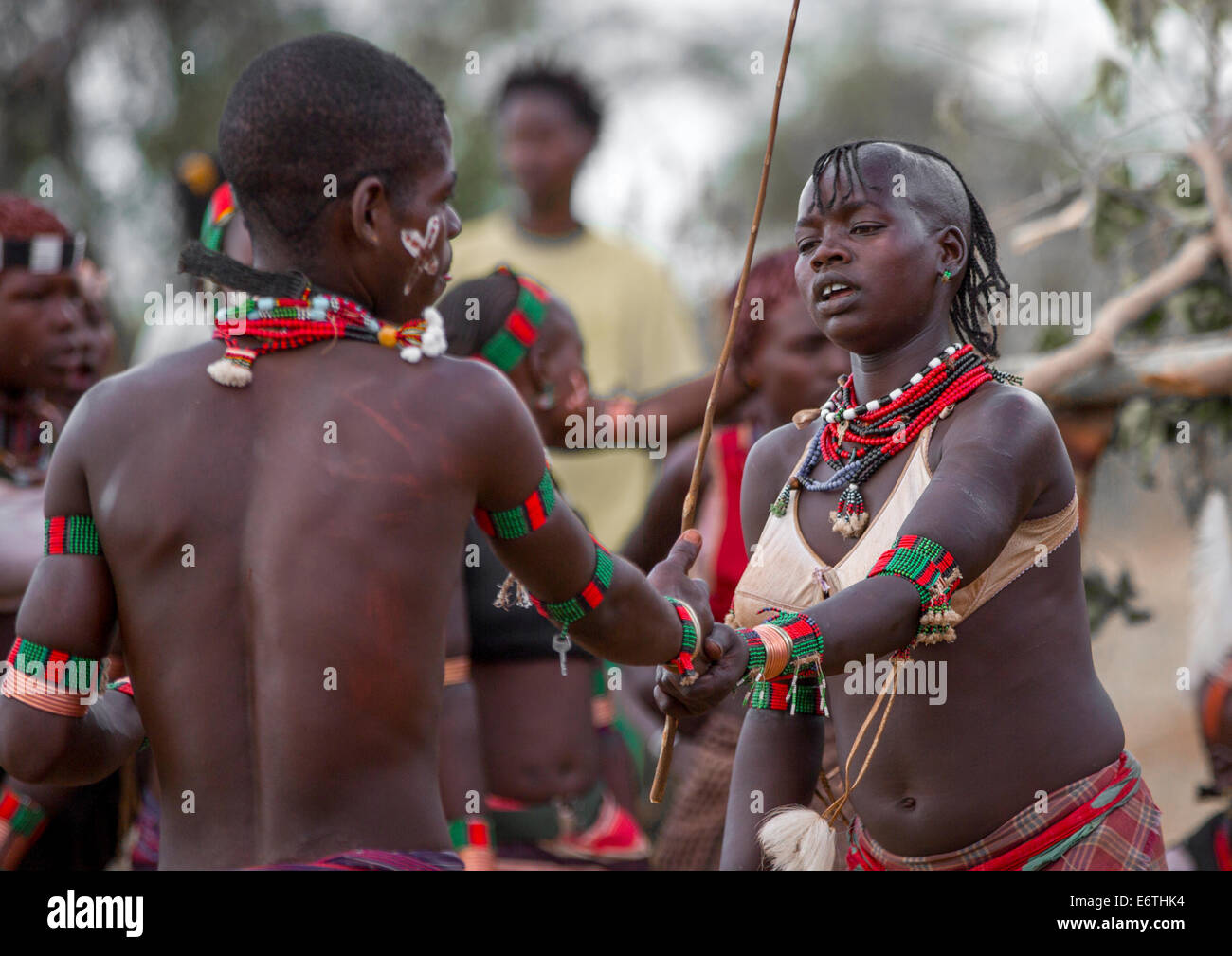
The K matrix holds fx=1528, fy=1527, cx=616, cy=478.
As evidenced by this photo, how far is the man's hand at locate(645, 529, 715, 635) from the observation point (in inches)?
107

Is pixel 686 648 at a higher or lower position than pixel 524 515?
lower

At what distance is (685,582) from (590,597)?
0.95ft

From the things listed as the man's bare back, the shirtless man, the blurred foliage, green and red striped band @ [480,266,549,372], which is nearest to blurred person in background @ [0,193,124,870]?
green and red striped band @ [480,266,549,372]

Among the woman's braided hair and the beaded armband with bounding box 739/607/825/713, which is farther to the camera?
the woman's braided hair

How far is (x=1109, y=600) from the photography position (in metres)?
5.98

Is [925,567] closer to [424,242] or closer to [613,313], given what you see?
[424,242]

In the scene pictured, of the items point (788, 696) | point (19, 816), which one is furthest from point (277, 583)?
point (19, 816)

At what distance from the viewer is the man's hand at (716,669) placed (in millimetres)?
2623

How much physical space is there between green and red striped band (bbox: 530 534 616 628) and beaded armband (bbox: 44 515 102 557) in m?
0.74

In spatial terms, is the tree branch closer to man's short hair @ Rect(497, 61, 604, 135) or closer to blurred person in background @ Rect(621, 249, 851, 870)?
blurred person in background @ Rect(621, 249, 851, 870)
